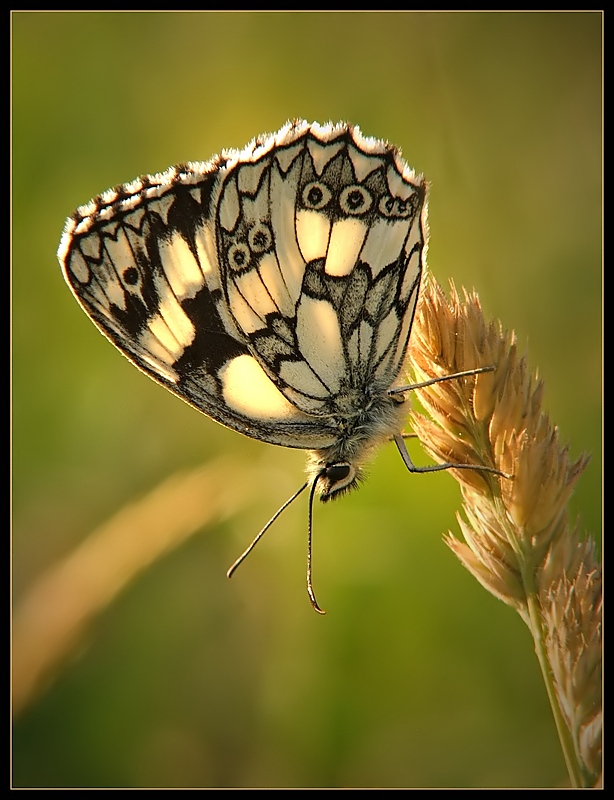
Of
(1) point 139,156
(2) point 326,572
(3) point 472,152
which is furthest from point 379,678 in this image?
(1) point 139,156

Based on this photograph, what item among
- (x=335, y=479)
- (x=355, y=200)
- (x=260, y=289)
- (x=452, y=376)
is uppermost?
(x=355, y=200)

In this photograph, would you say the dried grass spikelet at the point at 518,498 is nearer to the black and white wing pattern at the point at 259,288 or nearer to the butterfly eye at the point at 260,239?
the black and white wing pattern at the point at 259,288

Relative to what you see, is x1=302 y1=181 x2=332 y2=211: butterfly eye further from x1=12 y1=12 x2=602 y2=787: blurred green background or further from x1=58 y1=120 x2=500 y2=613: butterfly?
x1=12 y1=12 x2=602 y2=787: blurred green background

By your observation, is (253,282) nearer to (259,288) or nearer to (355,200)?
(259,288)

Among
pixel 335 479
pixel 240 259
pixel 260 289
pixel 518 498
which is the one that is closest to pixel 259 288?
pixel 260 289

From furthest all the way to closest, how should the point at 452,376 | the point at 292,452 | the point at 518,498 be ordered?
the point at 292,452
the point at 452,376
the point at 518,498

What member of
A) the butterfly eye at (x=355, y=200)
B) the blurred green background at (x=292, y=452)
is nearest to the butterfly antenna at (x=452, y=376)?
the blurred green background at (x=292, y=452)

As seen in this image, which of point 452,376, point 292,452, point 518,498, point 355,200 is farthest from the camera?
point 292,452
